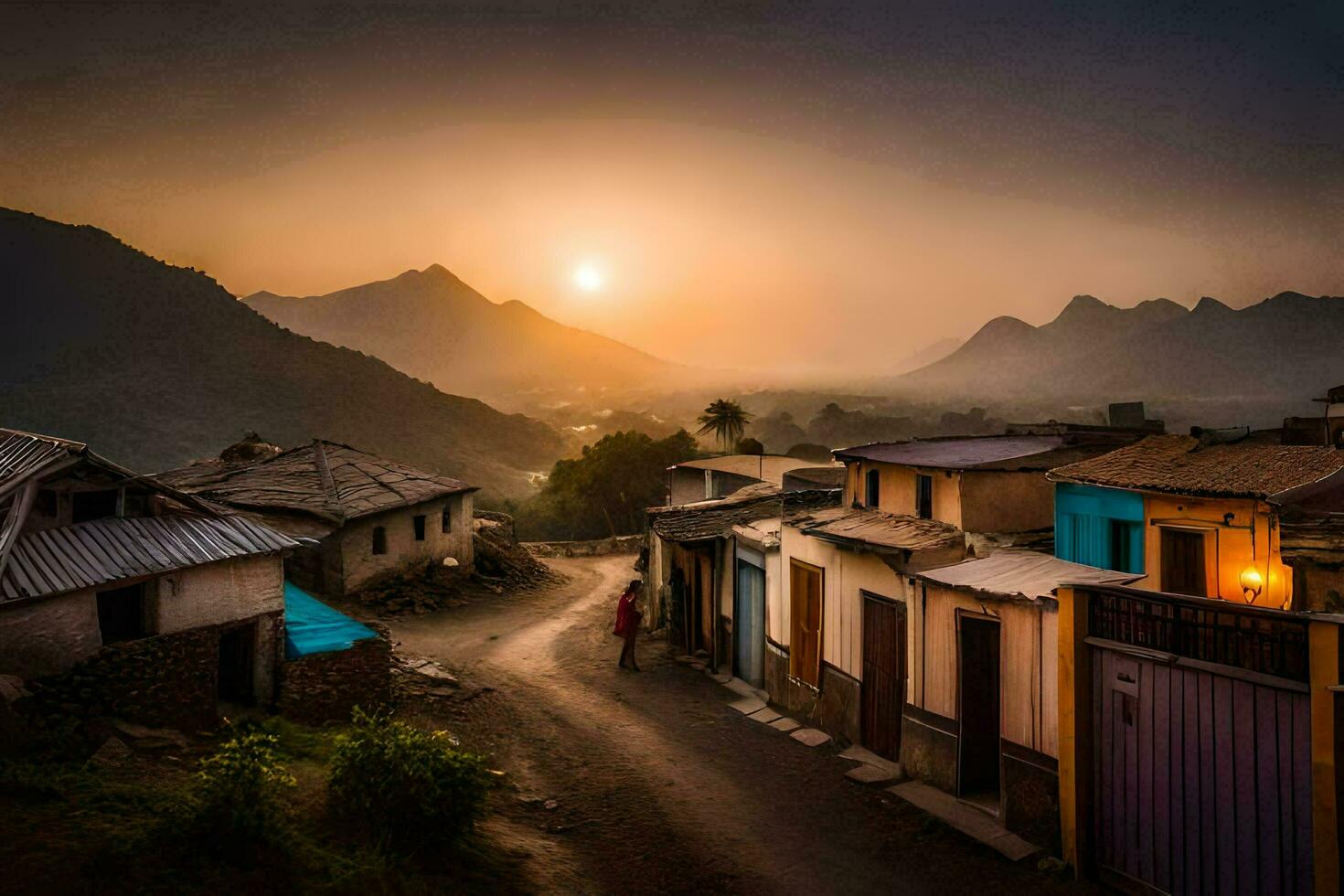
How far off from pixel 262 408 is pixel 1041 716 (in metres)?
78.2

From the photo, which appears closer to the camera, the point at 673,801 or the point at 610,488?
the point at 673,801

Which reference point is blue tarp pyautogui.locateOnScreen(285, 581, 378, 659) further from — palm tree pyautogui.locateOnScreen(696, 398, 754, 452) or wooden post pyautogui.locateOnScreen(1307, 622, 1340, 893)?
palm tree pyautogui.locateOnScreen(696, 398, 754, 452)

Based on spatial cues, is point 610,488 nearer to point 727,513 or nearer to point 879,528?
point 727,513

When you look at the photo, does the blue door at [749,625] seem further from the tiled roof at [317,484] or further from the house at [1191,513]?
the tiled roof at [317,484]

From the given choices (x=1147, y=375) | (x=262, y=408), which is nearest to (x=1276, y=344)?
(x=1147, y=375)

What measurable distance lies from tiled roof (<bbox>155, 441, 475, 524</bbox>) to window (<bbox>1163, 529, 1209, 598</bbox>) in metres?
21.3

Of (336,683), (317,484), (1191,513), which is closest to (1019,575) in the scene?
(1191,513)

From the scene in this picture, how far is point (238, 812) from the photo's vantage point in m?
6.68

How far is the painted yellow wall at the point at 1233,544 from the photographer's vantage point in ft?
33.8

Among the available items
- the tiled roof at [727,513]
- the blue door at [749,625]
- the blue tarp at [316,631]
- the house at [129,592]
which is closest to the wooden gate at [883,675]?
the blue door at [749,625]

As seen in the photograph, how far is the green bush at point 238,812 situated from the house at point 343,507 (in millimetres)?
16367

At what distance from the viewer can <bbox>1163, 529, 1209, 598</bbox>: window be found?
10930 millimetres

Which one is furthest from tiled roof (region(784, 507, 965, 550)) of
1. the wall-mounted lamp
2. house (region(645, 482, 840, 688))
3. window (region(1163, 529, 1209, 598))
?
the wall-mounted lamp

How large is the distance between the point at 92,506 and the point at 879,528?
12295mm
